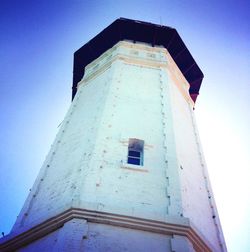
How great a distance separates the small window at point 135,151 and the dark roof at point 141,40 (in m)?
8.42

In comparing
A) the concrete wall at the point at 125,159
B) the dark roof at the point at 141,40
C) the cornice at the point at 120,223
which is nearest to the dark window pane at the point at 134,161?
the concrete wall at the point at 125,159

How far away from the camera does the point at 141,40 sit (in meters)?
17.3

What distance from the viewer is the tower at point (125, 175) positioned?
290 inches

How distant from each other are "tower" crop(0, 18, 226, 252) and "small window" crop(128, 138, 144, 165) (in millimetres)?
31

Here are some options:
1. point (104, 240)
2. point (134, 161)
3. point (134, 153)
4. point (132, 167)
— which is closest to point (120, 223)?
point (104, 240)

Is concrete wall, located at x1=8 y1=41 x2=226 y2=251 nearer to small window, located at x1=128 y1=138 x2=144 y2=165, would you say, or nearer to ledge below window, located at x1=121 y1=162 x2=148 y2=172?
ledge below window, located at x1=121 y1=162 x2=148 y2=172

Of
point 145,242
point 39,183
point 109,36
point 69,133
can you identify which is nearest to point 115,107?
point 69,133

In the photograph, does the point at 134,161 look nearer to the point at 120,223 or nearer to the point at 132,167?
the point at 132,167

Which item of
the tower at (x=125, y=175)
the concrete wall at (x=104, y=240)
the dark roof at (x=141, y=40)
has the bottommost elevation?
the concrete wall at (x=104, y=240)

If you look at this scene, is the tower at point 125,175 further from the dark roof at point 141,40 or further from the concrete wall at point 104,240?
the dark roof at point 141,40

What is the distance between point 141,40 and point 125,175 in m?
10.4

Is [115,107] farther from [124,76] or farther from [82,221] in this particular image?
[82,221]

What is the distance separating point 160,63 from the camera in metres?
15.0

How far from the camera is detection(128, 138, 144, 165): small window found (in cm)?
982
